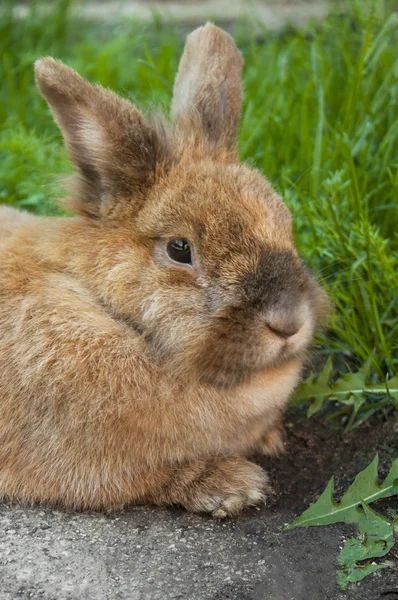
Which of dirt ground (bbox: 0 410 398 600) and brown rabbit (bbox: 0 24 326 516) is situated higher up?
brown rabbit (bbox: 0 24 326 516)

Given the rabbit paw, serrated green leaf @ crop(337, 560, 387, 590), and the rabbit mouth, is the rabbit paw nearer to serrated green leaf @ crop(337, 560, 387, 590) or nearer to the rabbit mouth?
the rabbit mouth

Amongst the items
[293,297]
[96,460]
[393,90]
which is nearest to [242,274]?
[293,297]

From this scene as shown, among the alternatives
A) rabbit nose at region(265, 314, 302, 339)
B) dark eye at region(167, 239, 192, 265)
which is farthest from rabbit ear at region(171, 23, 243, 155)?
rabbit nose at region(265, 314, 302, 339)

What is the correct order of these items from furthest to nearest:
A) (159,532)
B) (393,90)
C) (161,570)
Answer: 1. (393,90)
2. (159,532)
3. (161,570)

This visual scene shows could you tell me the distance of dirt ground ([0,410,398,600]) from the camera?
112 inches

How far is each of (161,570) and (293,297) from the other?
96cm

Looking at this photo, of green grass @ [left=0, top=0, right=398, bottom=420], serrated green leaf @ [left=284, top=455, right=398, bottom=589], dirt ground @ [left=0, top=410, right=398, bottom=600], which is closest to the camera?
dirt ground @ [left=0, top=410, right=398, bottom=600]

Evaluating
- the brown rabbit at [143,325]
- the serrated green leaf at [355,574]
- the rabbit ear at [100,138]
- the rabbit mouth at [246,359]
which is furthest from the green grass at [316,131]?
the serrated green leaf at [355,574]

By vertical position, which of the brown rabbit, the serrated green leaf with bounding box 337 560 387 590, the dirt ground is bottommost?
the dirt ground

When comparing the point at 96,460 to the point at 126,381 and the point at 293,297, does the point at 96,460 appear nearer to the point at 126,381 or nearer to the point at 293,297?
the point at 126,381

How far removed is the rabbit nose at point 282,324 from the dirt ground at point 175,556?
2.30 ft

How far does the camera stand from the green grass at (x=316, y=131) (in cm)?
403

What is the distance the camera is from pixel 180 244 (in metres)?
3.20

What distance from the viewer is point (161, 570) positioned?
2.93 m
